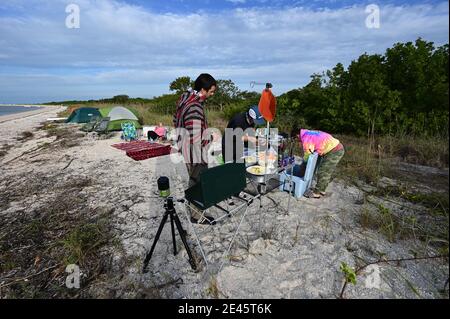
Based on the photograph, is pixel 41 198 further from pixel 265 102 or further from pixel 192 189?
pixel 265 102

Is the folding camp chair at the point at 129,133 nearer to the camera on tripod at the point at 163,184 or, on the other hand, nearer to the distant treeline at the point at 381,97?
the distant treeline at the point at 381,97

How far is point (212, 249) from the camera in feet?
8.79

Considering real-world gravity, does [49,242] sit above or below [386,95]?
below

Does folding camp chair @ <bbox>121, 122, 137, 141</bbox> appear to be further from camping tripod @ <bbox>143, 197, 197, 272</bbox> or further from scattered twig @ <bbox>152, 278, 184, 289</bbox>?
scattered twig @ <bbox>152, 278, 184, 289</bbox>

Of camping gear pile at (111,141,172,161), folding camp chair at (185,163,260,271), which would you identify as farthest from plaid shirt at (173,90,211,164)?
camping gear pile at (111,141,172,161)

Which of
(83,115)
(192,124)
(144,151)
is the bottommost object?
(144,151)

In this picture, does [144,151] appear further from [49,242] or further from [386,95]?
[386,95]

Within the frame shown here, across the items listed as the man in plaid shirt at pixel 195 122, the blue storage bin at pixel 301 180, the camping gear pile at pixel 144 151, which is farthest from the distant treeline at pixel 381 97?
the man in plaid shirt at pixel 195 122

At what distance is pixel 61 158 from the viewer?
673 centimetres

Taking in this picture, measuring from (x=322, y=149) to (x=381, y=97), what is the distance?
231 inches

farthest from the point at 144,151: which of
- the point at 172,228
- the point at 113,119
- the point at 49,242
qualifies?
the point at 113,119

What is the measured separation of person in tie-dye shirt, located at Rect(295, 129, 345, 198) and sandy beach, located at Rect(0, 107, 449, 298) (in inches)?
16.6

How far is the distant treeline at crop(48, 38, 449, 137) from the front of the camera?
659 centimetres
